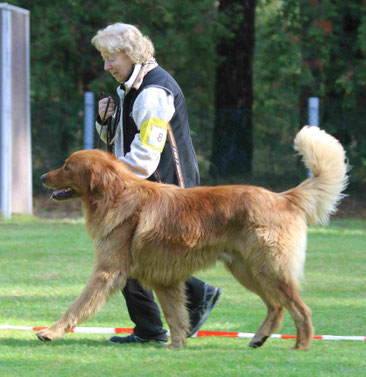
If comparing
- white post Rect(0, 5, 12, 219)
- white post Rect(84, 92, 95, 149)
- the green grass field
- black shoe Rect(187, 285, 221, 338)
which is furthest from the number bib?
white post Rect(84, 92, 95, 149)

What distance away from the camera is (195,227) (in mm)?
5383

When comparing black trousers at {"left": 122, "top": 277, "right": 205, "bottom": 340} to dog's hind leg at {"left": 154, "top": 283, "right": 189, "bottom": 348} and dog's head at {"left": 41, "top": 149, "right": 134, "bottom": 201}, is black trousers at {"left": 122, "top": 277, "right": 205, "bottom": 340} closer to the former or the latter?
dog's hind leg at {"left": 154, "top": 283, "right": 189, "bottom": 348}

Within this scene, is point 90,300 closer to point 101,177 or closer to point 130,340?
point 130,340

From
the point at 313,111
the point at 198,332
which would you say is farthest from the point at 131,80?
the point at 313,111

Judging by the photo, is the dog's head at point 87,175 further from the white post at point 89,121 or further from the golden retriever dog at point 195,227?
the white post at point 89,121

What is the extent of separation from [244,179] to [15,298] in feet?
29.3

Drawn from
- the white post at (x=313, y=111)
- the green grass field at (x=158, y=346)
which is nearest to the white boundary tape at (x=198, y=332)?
the green grass field at (x=158, y=346)

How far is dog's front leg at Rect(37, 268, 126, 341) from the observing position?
17.8ft

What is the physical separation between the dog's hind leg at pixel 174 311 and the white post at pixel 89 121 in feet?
32.5

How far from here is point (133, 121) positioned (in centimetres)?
569

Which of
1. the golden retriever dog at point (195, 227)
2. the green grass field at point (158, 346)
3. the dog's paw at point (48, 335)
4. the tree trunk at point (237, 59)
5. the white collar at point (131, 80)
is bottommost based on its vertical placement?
the green grass field at point (158, 346)

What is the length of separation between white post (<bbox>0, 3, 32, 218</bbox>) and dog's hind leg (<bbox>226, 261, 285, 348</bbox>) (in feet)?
29.7

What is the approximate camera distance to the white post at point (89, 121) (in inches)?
607

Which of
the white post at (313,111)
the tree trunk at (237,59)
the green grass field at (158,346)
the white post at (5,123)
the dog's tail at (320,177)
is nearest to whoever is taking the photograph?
the green grass field at (158,346)
